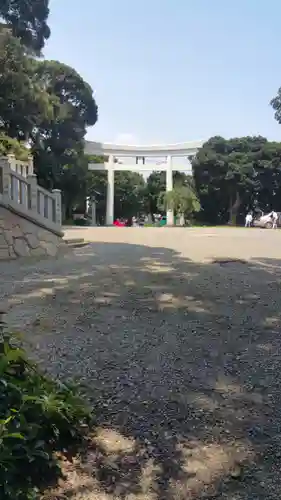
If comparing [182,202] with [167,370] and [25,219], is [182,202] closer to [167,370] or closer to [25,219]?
[25,219]

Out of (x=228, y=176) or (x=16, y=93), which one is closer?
(x=16, y=93)

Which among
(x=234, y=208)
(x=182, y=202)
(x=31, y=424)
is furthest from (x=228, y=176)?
(x=31, y=424)

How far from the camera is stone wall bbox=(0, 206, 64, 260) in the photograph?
6945 mm

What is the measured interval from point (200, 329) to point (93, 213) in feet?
114

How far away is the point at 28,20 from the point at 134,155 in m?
21.0

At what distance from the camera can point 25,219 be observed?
288 inches

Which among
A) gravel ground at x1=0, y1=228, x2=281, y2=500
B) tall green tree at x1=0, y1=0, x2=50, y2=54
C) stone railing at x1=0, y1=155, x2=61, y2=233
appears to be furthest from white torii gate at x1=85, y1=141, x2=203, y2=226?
gravel ground at x1=0, y1=228, x2=281, y2=500

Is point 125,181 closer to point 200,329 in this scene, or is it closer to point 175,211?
point 175,211

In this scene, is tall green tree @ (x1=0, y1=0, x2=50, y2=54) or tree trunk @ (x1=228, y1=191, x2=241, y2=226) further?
tree trunk @ (x1=228, y1=191, x2=241, y2=226)

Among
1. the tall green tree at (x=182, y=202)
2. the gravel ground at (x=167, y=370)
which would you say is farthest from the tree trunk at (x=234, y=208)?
the gravel ground at (x=167, y=370)

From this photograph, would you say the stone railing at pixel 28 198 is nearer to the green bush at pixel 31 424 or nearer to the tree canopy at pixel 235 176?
the green bush at pixel 31 424

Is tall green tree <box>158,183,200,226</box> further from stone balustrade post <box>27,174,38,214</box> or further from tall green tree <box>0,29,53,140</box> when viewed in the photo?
stone balustrade post <box>27,174,38,214</box>

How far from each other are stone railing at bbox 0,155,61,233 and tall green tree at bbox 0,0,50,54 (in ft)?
29.9

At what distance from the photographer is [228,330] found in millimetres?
3607
